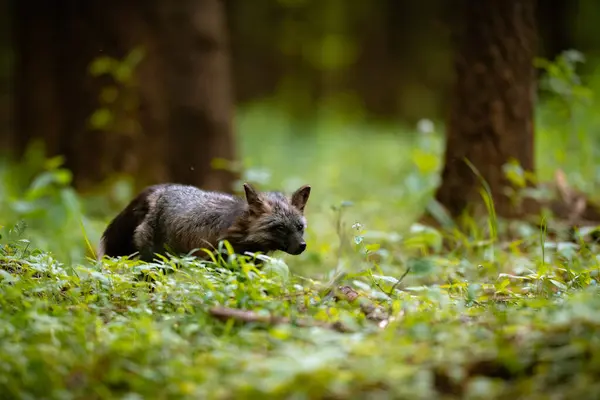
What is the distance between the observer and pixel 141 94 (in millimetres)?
9617

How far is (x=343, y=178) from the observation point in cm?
1227

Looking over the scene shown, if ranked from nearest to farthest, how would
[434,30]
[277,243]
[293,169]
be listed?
[277,243]
[293,169]
[434,30]

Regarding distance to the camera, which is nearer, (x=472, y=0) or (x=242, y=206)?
(x=242, y=206)

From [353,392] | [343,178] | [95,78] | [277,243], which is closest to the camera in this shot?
[353,392]

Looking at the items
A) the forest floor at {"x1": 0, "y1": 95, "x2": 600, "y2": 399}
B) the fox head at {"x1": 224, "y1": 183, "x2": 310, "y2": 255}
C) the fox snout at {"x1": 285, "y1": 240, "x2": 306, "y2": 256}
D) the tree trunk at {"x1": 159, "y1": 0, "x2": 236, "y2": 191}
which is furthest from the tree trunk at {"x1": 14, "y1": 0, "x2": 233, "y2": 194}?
the fox snout at {"x1": 285, "y1": 240, "x2": 306, "y2": 256}

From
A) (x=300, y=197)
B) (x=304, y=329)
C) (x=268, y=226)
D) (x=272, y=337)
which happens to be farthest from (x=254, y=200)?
(x=272, y=337)

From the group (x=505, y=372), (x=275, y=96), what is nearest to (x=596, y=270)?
(x=505, y=372)

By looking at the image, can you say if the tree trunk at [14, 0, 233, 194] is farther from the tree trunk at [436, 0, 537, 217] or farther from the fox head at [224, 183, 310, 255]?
the fox head at [224, 183, 310, 255]

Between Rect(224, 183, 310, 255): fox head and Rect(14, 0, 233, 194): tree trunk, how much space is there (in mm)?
3990

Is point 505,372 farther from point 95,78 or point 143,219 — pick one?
point 95,78

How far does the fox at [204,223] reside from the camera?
17.6 ft

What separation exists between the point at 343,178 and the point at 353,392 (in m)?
9.35

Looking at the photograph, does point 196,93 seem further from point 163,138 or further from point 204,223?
point 204,223

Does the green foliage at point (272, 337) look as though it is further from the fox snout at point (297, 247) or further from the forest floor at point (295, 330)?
the fox snout at point (297, 247)
